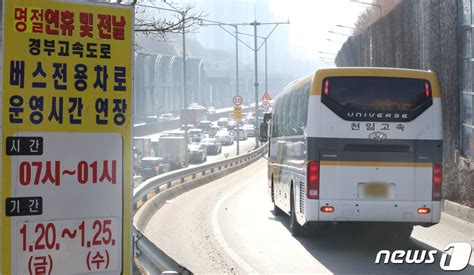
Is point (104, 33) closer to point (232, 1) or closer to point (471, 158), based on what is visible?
point (471, 158)

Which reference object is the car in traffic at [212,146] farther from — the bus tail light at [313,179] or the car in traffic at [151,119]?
the bus tail light at [313,179]

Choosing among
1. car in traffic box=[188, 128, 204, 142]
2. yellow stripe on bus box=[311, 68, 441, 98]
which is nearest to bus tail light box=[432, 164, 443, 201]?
yellow stripe on bus box=[311, 68, 441, 98]

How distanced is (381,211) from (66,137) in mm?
7281

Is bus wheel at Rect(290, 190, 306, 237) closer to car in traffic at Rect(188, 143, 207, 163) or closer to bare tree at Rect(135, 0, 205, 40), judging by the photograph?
bare tree at Rect(135, 0, 205, 40)

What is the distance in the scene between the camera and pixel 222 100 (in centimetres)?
12475

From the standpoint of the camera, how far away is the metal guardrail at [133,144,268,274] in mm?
6184

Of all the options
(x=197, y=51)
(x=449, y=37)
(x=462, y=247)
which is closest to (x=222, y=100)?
(x=197, y=51)

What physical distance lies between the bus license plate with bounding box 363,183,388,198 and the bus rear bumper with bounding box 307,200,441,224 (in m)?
0.11

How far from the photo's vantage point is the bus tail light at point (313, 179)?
1040 centimetres

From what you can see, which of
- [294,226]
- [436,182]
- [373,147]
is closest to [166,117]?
[294,226]

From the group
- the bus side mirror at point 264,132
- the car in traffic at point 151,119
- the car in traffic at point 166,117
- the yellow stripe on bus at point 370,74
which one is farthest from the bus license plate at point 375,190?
the car in traffic at point 166,117

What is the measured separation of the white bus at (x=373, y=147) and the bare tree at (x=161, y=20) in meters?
2.55

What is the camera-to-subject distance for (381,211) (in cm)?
1036

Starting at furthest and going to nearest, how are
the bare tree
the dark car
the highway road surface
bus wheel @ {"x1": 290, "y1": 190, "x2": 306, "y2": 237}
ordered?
the dark car → bus wheel @ {"x1": 290, "y1": 190, "x2": 306, "y2": 237} → the highway road surface → the bare tree
